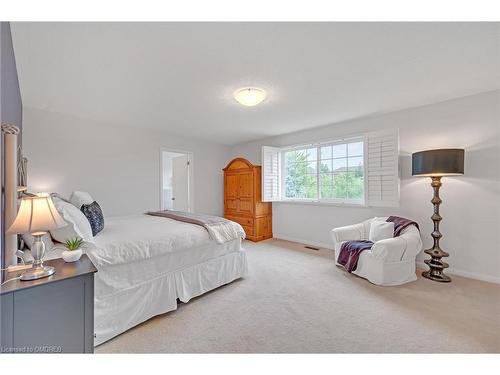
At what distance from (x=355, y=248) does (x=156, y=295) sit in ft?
7.78

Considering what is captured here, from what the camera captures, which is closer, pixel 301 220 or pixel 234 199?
pixel 301 220

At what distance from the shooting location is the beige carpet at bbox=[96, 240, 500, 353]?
1597 millimetres

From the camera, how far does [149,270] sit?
1.96 m

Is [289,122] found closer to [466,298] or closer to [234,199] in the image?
[234,199]

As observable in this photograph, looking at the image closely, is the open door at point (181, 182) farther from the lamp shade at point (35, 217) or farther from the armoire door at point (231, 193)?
the lamp shade at point (35, 217)

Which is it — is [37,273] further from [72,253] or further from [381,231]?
[381,231]

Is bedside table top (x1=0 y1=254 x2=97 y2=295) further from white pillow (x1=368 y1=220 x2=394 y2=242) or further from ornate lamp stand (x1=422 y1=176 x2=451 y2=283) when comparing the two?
ornate lamp stand (x1=422 y1=176 x2=451 y2=283)

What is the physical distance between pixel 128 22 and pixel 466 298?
3.84m

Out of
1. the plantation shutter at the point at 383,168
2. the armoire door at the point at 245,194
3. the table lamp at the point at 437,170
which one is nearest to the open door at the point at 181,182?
the armoire door at the point at 245,194

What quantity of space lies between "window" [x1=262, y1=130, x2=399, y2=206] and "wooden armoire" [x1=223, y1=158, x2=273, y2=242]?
228 mm

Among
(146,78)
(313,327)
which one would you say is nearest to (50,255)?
(146,78)

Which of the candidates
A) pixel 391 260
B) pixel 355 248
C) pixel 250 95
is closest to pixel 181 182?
pixel 250 95

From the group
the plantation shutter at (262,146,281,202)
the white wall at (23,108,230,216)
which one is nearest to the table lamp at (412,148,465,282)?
the plantation shutter at (262,146,281,202)
